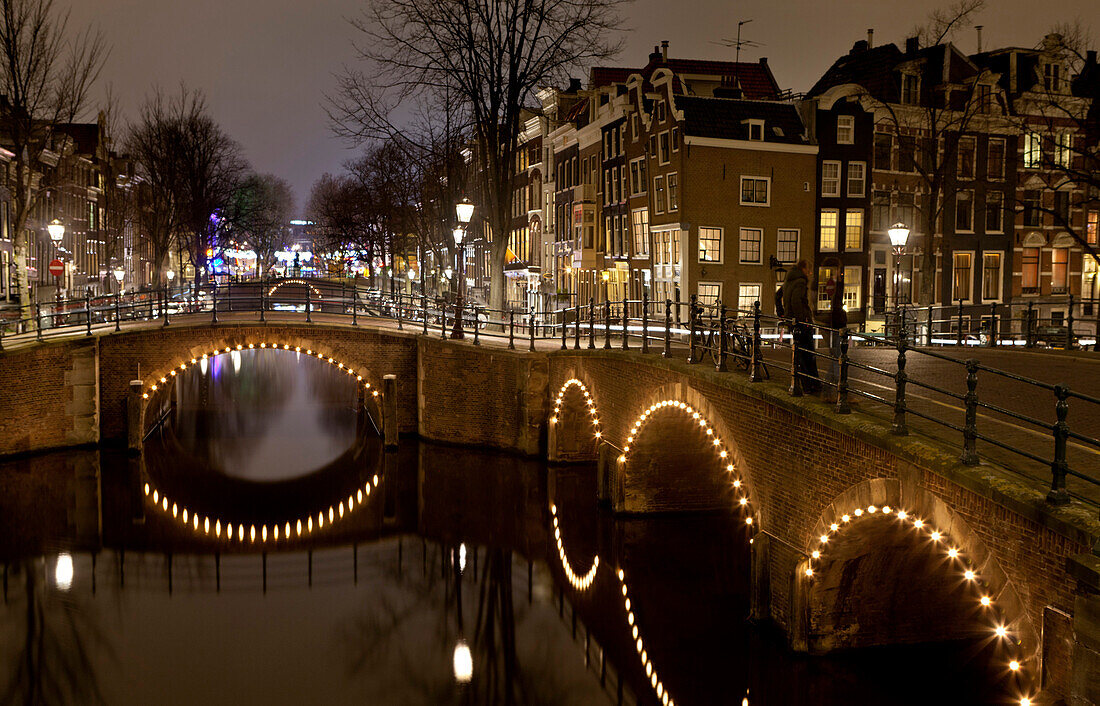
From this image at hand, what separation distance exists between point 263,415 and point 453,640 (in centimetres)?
1956

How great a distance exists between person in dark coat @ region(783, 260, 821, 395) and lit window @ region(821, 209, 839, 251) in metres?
26.6

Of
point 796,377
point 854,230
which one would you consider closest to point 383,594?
point 796,377

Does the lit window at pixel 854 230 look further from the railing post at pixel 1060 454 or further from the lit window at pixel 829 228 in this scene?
the railing post at pixel 1060 454

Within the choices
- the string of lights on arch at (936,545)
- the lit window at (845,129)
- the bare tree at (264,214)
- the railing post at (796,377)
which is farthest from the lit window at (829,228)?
the bare tree at (264,214)

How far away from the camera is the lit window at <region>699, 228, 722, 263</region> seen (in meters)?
36.8

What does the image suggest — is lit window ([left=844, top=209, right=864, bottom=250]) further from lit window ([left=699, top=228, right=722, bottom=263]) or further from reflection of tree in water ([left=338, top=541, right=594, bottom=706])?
reflection of tree in water ([left=338, top=541, right=594, bottom=706])

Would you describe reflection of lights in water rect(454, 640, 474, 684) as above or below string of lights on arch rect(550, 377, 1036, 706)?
below

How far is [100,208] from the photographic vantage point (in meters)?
65.6

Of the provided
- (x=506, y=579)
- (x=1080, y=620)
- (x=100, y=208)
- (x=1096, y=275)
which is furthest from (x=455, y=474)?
(x=100, y=208)

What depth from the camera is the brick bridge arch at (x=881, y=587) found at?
35.9 ft

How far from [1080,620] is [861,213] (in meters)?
34.4

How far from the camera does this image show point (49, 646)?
14.4 meters

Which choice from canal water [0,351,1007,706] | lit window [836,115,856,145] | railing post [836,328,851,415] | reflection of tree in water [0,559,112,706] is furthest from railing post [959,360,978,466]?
lit window [836,115,856,145]

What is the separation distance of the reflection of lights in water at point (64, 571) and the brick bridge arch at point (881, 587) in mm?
11522
